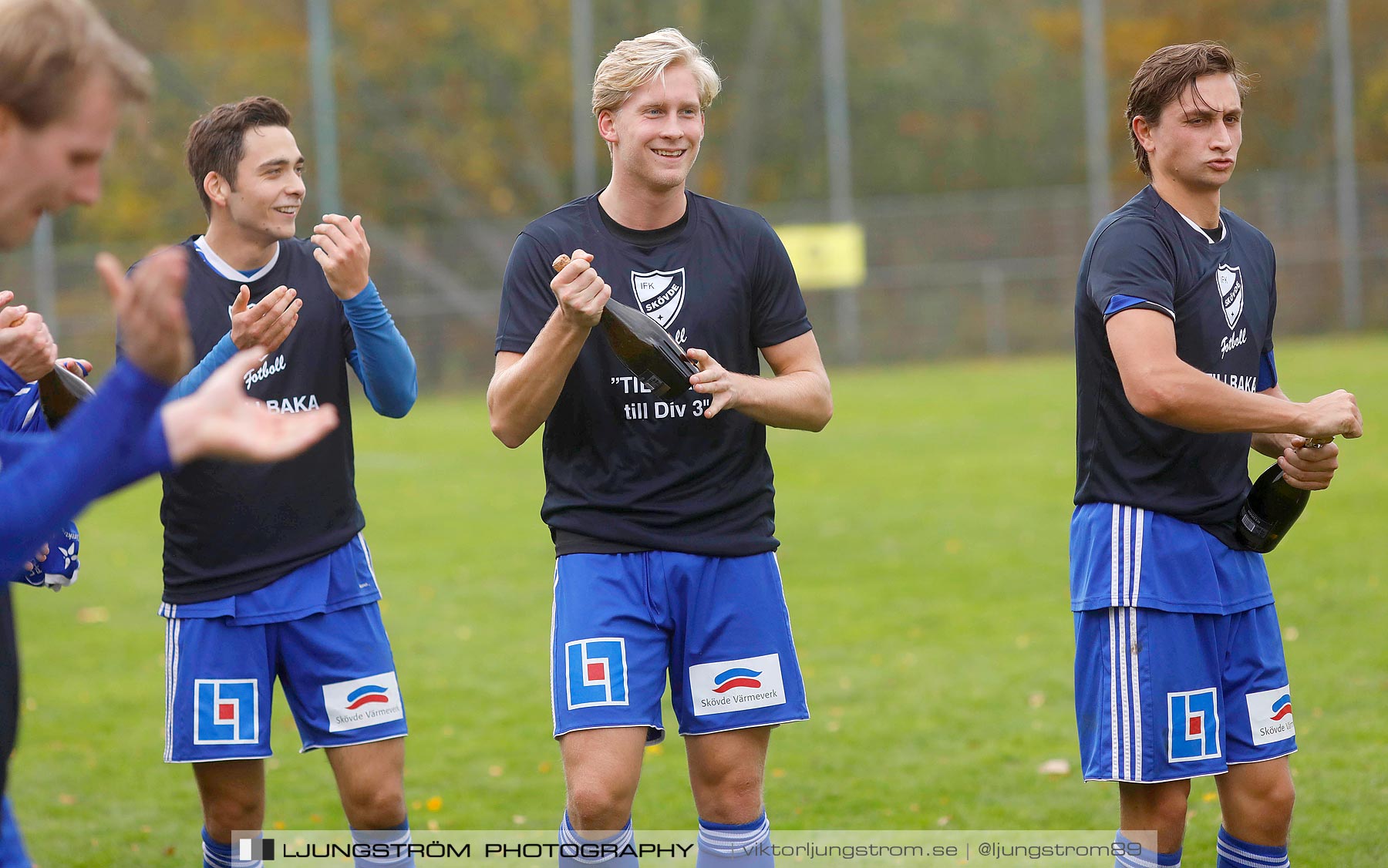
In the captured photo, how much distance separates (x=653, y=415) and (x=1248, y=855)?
2025mm

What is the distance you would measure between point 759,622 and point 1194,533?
1193 mm

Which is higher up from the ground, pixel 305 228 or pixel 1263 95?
pixel 1263 95

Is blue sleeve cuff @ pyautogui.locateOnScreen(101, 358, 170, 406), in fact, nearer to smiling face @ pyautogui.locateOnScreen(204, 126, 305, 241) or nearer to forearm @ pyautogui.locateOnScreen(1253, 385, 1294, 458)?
smiling face @ pyautogui.locateOnScreen(204, 126, 305, 241)

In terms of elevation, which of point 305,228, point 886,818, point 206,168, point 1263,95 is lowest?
point 886,818

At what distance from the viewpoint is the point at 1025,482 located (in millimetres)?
13883

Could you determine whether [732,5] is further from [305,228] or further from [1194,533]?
[1194,533]

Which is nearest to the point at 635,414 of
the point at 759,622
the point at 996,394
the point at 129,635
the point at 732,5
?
the point at 759,622

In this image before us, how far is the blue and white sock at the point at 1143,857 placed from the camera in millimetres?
3963

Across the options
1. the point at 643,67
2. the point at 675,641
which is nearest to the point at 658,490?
the point at 675,641

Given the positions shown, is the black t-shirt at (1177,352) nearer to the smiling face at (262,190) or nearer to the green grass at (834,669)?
the green grass at (834,669)

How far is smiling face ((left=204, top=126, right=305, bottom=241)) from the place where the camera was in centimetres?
429

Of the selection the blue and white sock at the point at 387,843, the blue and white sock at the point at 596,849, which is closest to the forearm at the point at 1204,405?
the blue and white sock at the point at 596,849

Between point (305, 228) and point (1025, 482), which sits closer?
point (1025, 482)

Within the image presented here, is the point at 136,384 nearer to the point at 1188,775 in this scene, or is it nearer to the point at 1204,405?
the point at 1204,405
